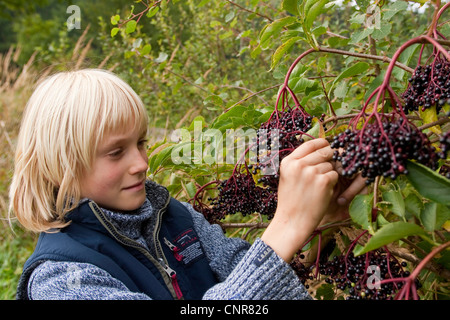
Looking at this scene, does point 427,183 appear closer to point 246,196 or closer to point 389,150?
→ point 389,150

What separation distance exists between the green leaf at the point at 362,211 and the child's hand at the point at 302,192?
83 mm

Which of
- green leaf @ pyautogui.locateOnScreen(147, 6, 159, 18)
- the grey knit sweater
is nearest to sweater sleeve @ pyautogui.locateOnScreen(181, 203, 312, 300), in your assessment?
the grey knit sweater

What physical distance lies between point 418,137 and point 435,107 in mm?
187

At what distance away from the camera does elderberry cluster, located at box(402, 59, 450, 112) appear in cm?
69

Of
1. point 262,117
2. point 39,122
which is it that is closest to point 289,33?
point 262,117

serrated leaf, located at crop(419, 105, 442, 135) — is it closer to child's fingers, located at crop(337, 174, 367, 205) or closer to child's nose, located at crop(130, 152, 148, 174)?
child's fingers, located at crop(337, 174, 367, 205)

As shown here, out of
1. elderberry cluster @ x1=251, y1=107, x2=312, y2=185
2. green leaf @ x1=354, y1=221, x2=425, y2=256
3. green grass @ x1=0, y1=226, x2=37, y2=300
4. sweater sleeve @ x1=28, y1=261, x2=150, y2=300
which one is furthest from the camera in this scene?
green grass @ x1=0, y1=226, x2=37, y2=300

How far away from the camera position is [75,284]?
898mm

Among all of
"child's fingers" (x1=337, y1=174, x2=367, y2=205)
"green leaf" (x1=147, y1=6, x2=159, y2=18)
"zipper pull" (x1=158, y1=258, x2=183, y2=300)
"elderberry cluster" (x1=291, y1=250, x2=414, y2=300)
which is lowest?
"zipper pull" (x1=158, y1=258, x2=183, y2=300)

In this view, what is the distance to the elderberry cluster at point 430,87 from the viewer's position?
2.25 ft

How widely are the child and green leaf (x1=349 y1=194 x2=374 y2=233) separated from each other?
83 millimetres

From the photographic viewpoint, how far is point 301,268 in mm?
912

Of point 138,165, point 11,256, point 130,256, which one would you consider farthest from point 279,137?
point 11,256
